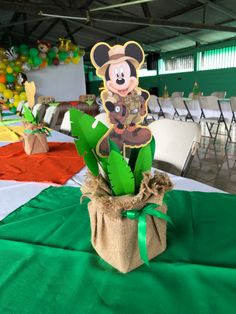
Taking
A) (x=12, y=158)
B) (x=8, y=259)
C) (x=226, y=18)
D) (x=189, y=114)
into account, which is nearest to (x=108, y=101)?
(x=8, y=259)

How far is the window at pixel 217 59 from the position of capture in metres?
9.97

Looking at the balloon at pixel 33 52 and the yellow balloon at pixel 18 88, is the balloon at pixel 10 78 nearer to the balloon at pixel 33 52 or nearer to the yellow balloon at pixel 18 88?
the yellow balloon at pixel 18 88

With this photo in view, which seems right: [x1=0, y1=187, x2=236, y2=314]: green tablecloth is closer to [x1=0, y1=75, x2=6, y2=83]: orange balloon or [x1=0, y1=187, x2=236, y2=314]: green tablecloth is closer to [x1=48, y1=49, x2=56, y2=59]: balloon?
[x1=0, y1=75, x2=6, y2=83]: orange balloon

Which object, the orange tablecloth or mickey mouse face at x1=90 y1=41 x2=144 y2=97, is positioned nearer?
mickey mouse face at x1=90 y1=41 x2=144 y2=97

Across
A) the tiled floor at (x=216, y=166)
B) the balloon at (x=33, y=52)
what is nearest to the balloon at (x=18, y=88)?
the balloon at (x=33, y=52)

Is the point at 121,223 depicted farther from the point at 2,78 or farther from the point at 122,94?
the point at 2,78

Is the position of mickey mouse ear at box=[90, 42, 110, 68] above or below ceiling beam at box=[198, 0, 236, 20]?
below

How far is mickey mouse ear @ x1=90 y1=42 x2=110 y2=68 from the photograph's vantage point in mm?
581

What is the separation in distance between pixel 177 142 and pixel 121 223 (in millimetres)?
901

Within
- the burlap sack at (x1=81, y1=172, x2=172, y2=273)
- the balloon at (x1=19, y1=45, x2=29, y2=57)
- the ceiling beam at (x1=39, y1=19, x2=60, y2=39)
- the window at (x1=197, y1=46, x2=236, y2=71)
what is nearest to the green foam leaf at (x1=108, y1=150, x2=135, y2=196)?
the burlap sack at (x1=81, y1=172, x2=172, y2=273)

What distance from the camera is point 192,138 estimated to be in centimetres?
129

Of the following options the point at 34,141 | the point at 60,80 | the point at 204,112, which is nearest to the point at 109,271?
the point at 34,141

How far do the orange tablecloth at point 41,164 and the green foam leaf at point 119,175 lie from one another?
0.62m

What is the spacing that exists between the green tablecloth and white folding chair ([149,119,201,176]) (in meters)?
0.48
